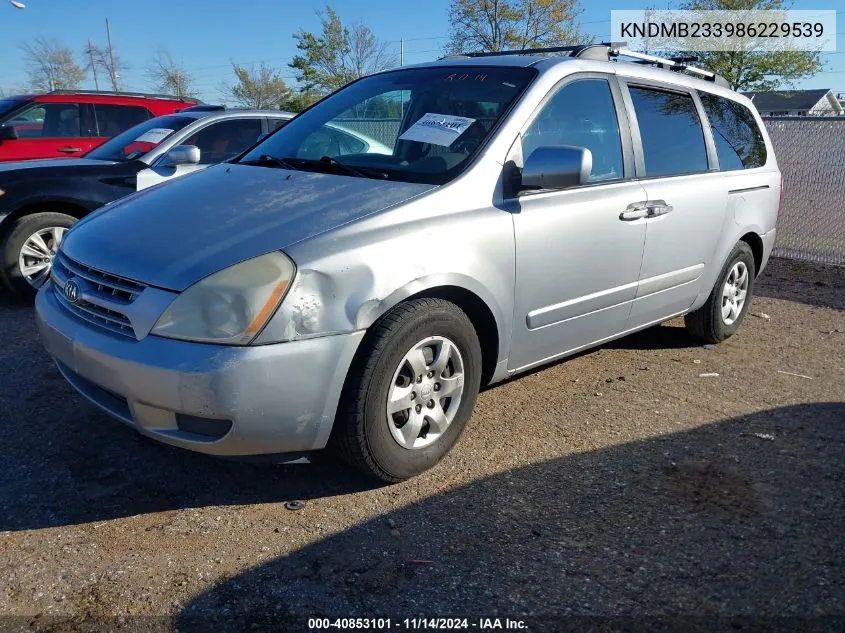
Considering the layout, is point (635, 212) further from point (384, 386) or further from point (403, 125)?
point (384, 386)

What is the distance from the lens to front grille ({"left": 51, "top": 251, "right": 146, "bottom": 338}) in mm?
2660

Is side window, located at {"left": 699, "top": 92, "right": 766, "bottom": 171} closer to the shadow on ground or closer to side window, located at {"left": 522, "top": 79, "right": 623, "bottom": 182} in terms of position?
side window, located at {"left": 522, "top": 79, "right": 623, "bottom": 182}

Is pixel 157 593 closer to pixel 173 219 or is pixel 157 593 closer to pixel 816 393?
pixel 173 219

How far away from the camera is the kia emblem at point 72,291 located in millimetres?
2896

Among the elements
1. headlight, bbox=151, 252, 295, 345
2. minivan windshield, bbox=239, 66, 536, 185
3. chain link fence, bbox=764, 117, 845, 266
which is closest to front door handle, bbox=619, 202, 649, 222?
minivan windshield, bbox=239, 66, 536, 185

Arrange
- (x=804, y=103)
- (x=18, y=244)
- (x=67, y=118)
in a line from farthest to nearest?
(x=804, y=103)
(x=67, y=118)
(x=18, y=244)

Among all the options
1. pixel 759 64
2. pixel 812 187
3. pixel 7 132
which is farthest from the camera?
pixel 759 64

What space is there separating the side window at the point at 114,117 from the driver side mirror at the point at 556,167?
799 cm

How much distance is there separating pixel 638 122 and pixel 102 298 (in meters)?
3.01

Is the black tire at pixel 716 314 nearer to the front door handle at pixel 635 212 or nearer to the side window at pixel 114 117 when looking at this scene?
the front door handle at pixel 635 212

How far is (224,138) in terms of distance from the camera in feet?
22.2

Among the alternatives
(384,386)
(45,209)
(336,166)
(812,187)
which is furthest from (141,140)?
(812,187)

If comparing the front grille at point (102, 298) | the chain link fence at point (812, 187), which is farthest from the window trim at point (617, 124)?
the chain link fence at point (812, 187)

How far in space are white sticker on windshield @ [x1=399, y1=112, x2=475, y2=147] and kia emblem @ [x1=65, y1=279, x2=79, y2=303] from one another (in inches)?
66.8
